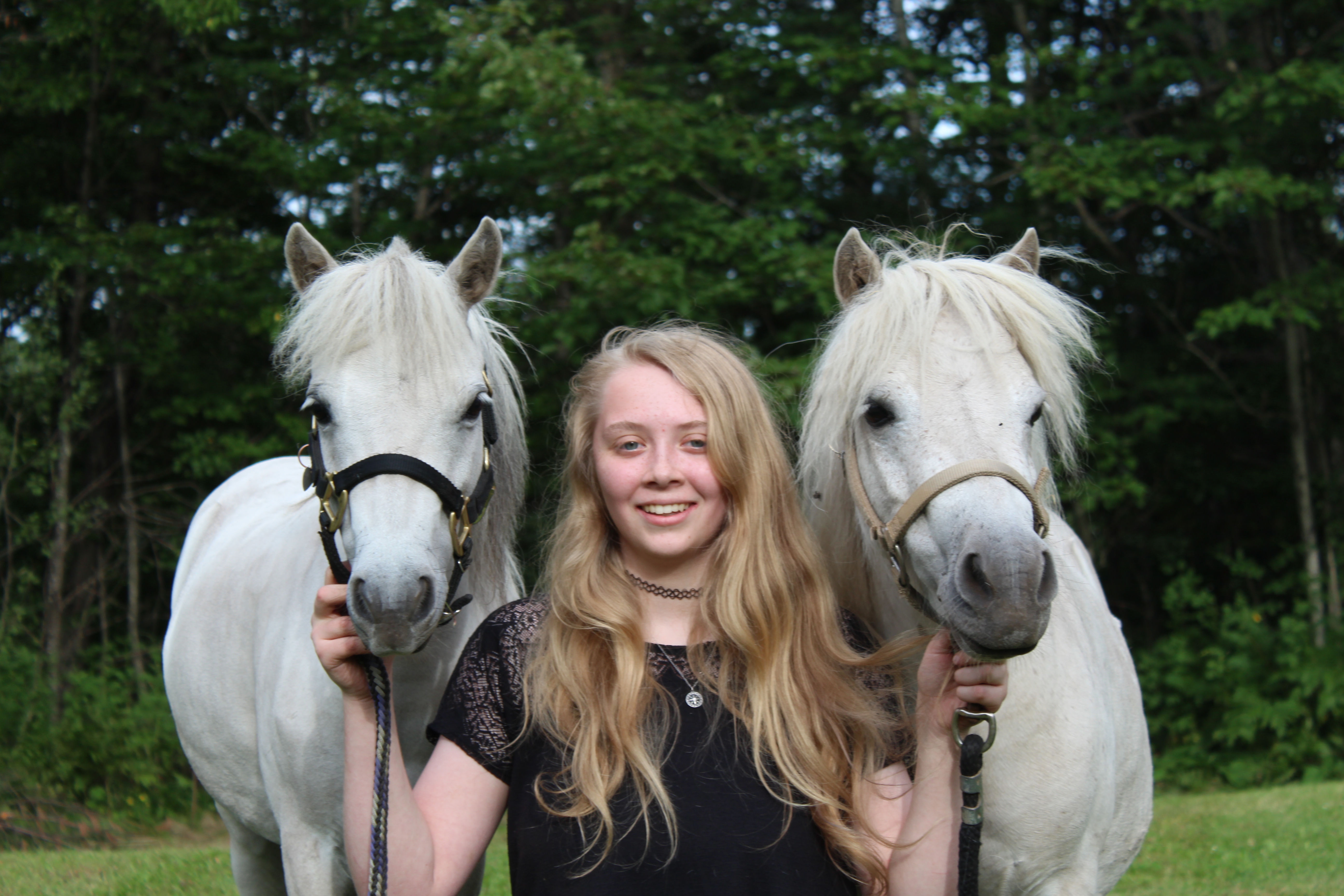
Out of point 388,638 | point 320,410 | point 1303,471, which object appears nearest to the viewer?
point 388,638

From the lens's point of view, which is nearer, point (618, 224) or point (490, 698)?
point (490, 698)

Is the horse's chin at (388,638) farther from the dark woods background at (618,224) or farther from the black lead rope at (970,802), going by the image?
the dark woods background at (618,224)

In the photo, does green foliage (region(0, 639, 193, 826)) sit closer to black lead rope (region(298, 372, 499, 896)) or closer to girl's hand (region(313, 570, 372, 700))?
black lead rope (region(298, 372, 499, 896))

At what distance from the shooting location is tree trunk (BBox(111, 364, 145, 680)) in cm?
795

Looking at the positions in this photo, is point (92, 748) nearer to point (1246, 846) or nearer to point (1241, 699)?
point (1246, 846)

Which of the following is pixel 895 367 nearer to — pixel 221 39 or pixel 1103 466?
pixel 1103 466

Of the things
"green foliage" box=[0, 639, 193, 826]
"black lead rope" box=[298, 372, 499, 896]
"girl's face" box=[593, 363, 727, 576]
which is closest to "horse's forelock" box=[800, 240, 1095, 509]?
"girl's face" box=[593, 363, 727, 576]

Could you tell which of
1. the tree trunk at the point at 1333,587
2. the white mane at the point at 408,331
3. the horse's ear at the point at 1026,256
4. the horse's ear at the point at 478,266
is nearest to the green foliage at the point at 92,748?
the white mane at the point at 408,331

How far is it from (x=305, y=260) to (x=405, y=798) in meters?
1.35

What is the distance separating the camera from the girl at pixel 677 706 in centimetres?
172

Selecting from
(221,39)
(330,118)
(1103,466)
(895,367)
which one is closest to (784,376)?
(1103,466)

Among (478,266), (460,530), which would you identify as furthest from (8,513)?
(460,530)

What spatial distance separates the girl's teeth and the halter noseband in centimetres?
40

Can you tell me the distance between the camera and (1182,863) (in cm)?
541
